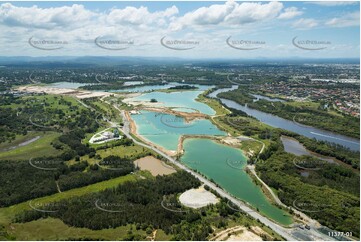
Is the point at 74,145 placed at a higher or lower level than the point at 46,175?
higher

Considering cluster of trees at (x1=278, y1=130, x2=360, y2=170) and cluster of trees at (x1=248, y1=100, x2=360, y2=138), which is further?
cluster of trees at (x1=248, y1=100, x2=360, y2=138)

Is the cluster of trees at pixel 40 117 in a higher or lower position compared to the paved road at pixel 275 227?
higher

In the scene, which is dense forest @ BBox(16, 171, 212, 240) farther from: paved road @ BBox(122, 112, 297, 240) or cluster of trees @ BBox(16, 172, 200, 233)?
paved road @ BBox(122, 112, 297, 240)

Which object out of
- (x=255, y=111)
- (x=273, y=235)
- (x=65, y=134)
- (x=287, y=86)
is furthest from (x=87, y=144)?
(x=287, y=86)

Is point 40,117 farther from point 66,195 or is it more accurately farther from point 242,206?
point 242,206

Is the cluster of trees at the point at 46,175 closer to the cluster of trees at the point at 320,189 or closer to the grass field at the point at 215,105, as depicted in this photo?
the cluster of trees at the point at 320,189

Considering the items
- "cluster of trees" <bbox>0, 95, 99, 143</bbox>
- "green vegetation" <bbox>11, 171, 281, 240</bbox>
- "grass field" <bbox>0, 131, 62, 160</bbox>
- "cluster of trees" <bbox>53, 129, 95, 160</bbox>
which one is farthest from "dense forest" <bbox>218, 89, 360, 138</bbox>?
"grass field" <bbox>0, 131, 62, 160</bbox>

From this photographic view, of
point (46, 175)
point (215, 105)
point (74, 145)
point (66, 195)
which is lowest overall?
point (66, 195)

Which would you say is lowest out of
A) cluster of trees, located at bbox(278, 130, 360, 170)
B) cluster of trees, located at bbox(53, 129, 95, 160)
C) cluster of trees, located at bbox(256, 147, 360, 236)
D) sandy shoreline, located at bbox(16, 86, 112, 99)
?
cluster of trees, located at bbox(256, 147, 360, 236)

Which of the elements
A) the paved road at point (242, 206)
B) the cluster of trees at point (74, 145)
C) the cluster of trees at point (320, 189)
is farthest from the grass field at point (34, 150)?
the cluster of trees at point (320, 189)

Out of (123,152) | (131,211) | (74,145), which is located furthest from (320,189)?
(74,145)
